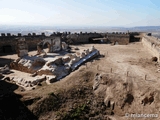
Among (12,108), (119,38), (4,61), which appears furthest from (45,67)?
(119,38)

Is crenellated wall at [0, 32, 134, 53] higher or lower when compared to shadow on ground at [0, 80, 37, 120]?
higher

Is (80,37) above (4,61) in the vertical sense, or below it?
above

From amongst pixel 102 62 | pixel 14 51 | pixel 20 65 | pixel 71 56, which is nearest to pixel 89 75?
pixel 102 62

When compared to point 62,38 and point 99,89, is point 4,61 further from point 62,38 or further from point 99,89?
point 99,89

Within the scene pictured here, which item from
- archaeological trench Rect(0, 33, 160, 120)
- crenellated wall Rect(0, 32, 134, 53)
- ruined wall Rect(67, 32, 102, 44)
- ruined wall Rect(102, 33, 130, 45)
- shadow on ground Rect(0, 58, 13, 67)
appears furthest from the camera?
ruined wall Rect(102, 33, 130, 45)

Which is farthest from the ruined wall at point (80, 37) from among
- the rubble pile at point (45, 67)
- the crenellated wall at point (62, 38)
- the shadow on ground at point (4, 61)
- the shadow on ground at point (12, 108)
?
the shadow on ground at point (12, 108)

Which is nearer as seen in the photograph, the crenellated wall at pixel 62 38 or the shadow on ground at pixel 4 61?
the shadow on ground at pixel 4 61

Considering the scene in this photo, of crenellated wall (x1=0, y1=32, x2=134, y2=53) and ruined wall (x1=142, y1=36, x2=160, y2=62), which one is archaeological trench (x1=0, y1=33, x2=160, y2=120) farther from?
crenellated wall (x1=0, y1=32, x2=134, y2=53)

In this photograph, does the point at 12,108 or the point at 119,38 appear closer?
the point at 12,108

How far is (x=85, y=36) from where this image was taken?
116 ft

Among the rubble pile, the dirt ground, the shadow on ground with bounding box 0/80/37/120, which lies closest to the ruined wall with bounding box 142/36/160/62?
the dirt ground

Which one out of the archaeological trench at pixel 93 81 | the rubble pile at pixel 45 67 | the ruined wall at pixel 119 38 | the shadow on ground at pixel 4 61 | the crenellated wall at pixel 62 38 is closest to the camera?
the archaeological trench at pixel 93 81

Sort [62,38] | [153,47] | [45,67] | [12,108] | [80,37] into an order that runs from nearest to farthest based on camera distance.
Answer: [12,108], [45,67], [153,47], [62,38], [80,37]

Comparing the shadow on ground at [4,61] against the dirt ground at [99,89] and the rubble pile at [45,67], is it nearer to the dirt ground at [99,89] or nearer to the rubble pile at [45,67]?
the rubble pile at [45,67]
